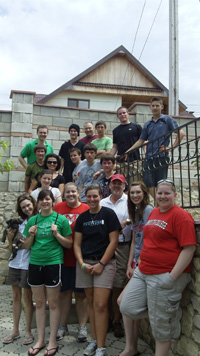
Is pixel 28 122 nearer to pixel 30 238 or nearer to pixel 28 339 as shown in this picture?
pixel 30 238

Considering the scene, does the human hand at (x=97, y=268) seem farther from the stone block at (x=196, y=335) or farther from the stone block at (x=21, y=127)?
the stone block at (x=21, y=127)

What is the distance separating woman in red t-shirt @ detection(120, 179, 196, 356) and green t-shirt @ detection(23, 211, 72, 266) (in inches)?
43.8

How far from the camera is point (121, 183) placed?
13.5 feet

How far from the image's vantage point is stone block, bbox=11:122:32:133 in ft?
27.4

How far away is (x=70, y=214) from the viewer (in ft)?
13.7

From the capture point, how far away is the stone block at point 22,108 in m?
8.39

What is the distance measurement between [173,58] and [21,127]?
6076 mm

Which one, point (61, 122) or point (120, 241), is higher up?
point (61, 122)

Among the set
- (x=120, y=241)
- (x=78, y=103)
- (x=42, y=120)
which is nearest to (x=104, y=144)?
(x=120, y=241)

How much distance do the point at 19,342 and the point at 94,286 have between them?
1.22 m

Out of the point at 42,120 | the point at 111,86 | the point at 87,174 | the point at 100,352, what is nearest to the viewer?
the point at 100,352

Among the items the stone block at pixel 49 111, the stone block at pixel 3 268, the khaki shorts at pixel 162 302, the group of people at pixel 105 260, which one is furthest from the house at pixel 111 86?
the khaki shorts at pixel 162 302

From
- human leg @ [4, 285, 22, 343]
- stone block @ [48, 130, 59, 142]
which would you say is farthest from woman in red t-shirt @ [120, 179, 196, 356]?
stone block @ [48, 130, 59, 142]

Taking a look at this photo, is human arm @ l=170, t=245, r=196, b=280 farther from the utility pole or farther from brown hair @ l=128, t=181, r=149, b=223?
the utility pole
